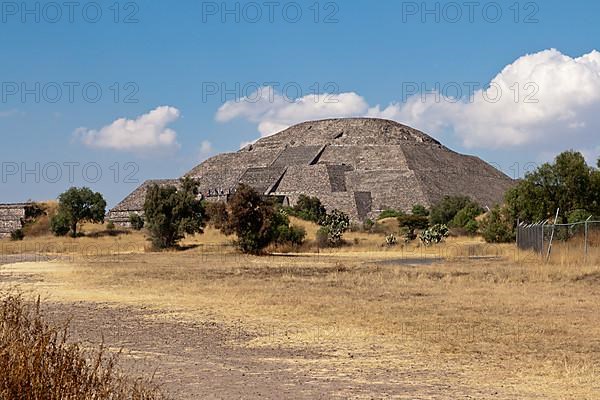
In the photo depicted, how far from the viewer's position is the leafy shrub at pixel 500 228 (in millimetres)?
51500

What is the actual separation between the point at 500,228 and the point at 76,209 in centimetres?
3419

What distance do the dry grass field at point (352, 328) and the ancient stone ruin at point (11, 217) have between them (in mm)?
51232

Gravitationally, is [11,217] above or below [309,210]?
below

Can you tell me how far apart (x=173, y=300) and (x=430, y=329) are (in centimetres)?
731

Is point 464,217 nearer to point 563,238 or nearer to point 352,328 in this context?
point 563,238

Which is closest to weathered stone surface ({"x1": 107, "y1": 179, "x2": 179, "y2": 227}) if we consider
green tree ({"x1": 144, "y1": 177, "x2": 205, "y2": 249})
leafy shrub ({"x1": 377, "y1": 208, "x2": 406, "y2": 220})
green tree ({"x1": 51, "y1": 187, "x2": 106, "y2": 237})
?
green tree ({"x1": 51, "y1": 187, "x2": 106, "y2": 237})

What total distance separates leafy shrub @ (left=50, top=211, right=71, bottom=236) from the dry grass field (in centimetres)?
3938

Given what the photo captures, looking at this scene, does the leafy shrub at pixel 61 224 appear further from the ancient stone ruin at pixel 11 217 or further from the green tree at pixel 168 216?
the green tree at pixel 168 216

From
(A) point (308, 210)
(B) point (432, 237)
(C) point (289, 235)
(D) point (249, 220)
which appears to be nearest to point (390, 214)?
(A) point (308, 210)

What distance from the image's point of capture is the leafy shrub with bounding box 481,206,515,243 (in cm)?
5150

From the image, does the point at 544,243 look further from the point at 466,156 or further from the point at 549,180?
the point at 466,156

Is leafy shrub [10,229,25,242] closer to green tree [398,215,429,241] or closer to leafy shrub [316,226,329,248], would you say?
leafy shrub [316,226,329,248]

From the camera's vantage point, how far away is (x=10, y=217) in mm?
78562

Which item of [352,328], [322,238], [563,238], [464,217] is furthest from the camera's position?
[464,217]
